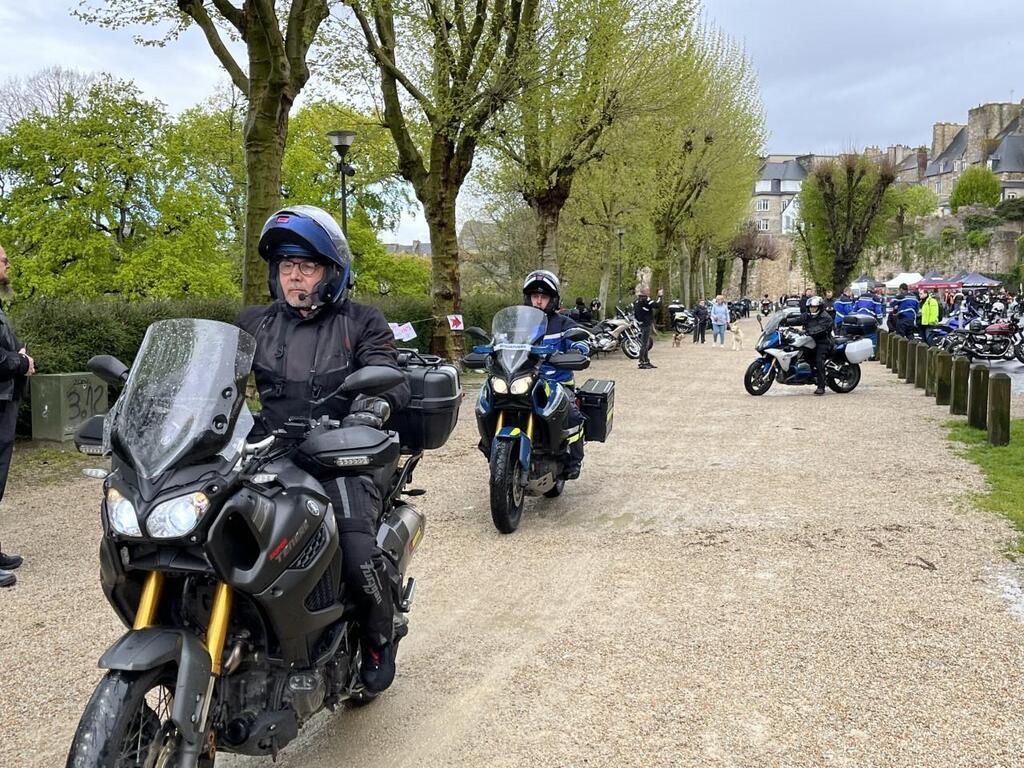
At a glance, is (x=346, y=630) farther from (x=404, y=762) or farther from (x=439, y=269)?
(x=439, y=269)

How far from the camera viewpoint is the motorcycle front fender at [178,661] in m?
2.37

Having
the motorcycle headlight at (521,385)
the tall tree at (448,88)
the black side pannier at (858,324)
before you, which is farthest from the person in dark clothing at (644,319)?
the motorcycle headlight at (521,385)

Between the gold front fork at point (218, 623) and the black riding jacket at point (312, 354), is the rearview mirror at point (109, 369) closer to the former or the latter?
the black riding jacket at point (312, 354)

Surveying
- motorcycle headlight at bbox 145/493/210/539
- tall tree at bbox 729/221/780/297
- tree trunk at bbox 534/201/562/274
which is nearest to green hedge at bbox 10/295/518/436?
motorcycle headlight at bbox 145/493/210/539

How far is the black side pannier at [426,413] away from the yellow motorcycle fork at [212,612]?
1483 millimetres

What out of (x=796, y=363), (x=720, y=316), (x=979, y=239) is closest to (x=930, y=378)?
(x=796, y=363)

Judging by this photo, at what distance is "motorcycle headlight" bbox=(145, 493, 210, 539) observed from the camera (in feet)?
7.62

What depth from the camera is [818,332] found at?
632 inches

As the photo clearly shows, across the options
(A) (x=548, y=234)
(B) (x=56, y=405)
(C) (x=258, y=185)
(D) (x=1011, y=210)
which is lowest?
(B) (x=56, y=405)

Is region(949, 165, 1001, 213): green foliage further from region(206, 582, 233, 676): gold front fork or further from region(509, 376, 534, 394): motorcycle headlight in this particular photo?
region(206, 582, 233, 676): gold front fork

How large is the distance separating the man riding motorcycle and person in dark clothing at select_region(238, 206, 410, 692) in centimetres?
386

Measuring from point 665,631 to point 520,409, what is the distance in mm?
2499

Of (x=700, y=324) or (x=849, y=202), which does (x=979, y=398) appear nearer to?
(x=700, y=324)

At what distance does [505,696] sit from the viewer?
13.0 ft
